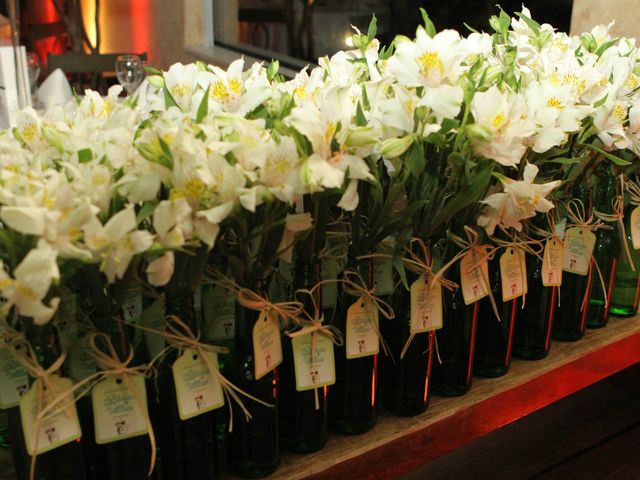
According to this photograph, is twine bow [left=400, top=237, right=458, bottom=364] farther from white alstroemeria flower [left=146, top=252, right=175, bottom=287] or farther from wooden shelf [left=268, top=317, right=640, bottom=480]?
white alstroemeria flower [left=146, top=252, right=175, bottom=287]

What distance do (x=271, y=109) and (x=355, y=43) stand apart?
0.29 m

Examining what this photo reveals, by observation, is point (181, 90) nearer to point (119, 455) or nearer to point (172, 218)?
point (172, 218)

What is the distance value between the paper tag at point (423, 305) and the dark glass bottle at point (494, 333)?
19 cm

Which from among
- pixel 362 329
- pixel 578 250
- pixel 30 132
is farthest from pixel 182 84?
pixel 578 250

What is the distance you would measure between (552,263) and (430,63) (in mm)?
478

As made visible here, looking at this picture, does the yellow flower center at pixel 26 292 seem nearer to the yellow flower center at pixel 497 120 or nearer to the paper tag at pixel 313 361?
the paper tag at pixel 313 361

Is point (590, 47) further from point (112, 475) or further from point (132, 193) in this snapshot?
point (112, 475)

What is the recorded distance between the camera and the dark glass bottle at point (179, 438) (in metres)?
0.87

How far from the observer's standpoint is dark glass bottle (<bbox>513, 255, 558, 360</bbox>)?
129 cm

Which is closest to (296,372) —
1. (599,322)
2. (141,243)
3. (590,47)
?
(141,243)

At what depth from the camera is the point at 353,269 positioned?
0.99 m

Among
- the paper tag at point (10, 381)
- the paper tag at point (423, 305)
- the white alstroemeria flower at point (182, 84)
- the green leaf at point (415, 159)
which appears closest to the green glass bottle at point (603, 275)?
the paper tag at point (423, 305)

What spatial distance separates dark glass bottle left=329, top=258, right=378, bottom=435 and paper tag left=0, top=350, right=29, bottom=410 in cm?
41

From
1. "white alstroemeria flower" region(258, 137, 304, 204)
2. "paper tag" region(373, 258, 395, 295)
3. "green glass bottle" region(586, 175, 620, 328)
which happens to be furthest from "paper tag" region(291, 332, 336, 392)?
"green glass bottle" region(586, 175, 620, 328)
